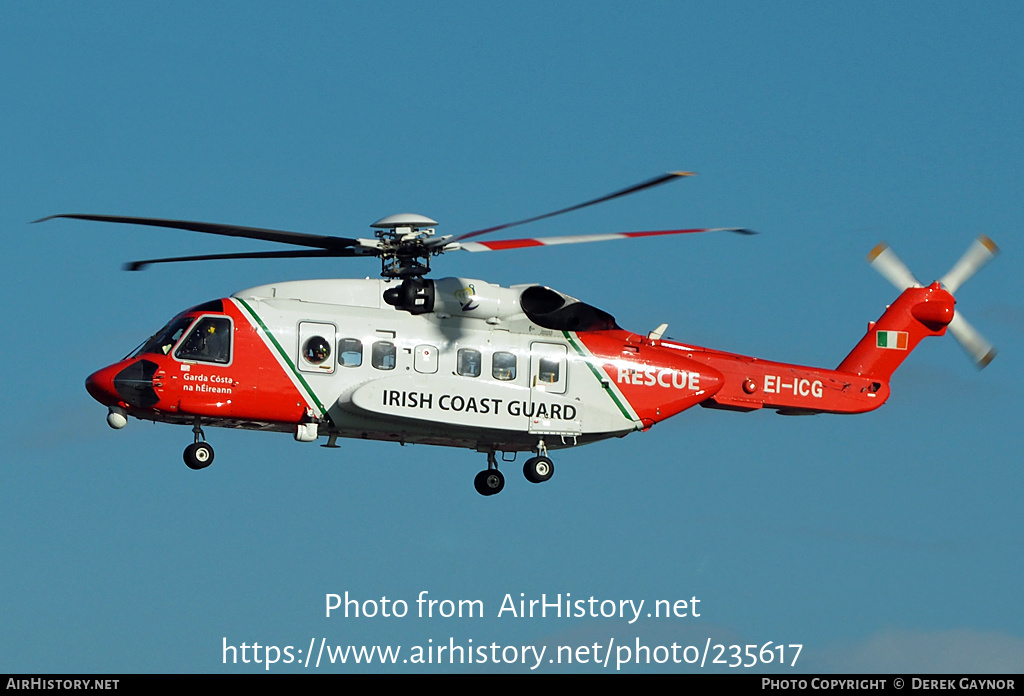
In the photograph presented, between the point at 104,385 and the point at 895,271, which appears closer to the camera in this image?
the point at 104,385

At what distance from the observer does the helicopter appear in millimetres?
35125

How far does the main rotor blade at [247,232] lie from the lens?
3322 cm

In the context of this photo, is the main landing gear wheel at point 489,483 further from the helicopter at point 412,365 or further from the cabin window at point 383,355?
the cabin window at point 383,355

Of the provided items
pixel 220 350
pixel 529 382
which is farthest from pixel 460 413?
pixel 220 350

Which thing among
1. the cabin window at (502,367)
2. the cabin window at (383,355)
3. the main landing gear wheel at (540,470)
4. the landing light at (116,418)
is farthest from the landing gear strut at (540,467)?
the landing light at (116,418)

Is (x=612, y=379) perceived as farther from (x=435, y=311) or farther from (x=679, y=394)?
(x=435, y=311)

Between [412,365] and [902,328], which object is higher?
[902,328]

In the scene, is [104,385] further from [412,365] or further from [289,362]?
[412,365]

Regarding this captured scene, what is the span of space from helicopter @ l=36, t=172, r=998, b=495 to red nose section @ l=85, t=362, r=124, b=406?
0.04 m

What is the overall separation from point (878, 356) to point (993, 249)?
149 inches

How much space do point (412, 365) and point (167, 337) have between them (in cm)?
475

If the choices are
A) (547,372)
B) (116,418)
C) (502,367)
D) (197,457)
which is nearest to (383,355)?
(502,367)

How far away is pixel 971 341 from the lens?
135 ft

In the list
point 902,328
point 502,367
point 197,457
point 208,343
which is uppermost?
point 902,328
